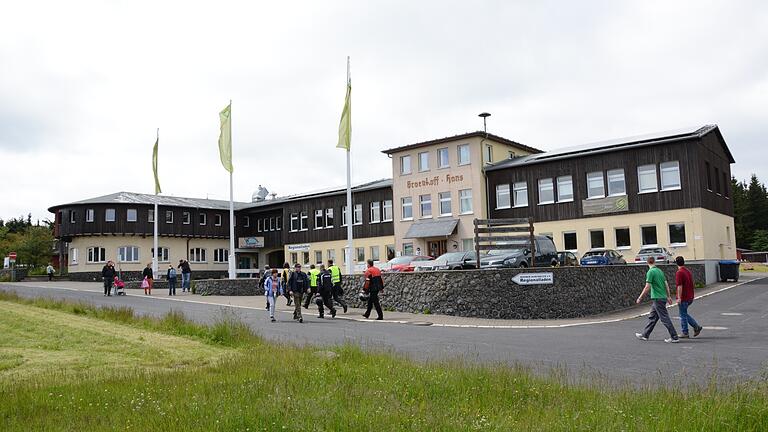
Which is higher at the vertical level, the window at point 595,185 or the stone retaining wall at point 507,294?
the window at point 595,185

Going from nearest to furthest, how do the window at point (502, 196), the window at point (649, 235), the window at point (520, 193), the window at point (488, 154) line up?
the window at point (649, 235) → the window at point (520, 193) → the window at point (502, 196) → the window at point (488, 154)

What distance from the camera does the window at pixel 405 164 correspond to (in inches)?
1962

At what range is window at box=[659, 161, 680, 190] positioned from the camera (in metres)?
37.4

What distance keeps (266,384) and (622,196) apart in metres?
35.0

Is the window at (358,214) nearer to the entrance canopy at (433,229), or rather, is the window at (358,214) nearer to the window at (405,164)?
the window at (405,164)

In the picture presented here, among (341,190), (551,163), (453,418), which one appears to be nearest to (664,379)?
(453,418)

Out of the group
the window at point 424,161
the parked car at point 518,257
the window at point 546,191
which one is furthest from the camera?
the window at point 424,161

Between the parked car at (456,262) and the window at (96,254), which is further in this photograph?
the window at (96,254)

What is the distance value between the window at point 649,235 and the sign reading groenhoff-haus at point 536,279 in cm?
1998

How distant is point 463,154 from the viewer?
46.5m

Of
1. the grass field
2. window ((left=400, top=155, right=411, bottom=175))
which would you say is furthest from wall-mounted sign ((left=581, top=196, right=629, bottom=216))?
the grass field

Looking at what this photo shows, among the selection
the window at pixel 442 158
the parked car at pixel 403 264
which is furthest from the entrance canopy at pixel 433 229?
the parked car at pixel 403 264

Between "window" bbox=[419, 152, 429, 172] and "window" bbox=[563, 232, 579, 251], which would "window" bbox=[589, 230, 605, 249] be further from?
"window" bbox=[419, 152, 429, 172]

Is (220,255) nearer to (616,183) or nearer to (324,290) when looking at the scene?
(616,183)
